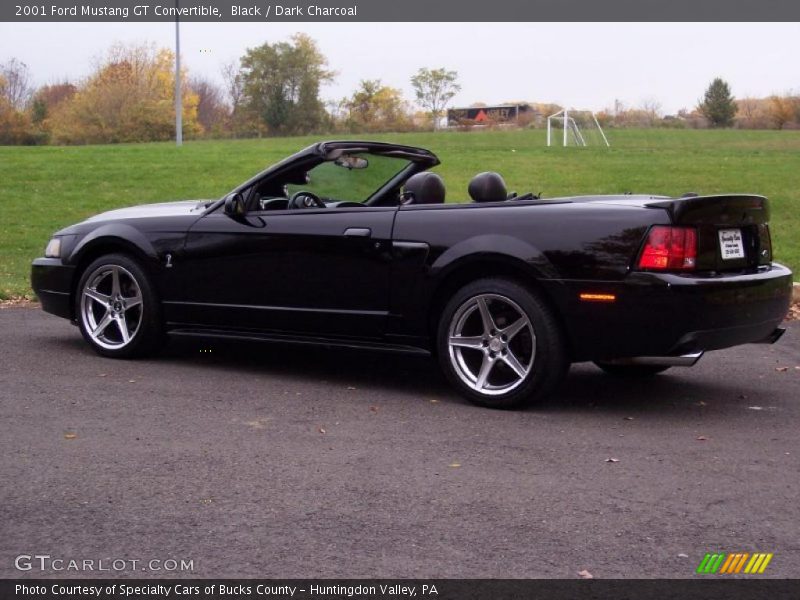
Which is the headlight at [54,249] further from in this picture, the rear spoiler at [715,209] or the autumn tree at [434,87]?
the autumn tree at [434,87]

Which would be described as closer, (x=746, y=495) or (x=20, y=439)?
(x=746, y=495)

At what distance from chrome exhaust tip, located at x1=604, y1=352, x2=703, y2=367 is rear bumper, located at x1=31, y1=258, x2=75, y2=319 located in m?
3.90

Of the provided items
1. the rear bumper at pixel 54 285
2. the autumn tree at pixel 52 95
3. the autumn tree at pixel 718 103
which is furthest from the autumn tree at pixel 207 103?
the rear bumper at pixel 54 285

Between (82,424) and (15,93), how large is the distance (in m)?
65.4

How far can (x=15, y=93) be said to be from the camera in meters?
65.8

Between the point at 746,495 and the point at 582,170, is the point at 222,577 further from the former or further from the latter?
the point at 582,170

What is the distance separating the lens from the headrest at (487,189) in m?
6.35

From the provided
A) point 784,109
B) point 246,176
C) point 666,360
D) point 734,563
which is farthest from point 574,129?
point 734,563

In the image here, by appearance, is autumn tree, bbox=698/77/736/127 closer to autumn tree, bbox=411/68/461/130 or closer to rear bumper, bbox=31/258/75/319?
autumn tree, bbox=411/68/461/130

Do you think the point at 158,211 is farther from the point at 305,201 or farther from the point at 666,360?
the point at 666,360

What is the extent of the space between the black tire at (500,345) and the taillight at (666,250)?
2.00 feet

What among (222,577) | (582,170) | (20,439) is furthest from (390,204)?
(582,170)

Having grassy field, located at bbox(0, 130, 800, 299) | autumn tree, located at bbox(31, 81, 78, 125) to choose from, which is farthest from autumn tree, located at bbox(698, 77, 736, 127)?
autumn tree, located at bbox(31, 81, 78, 125)

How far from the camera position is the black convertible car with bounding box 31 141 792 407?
5621mm
